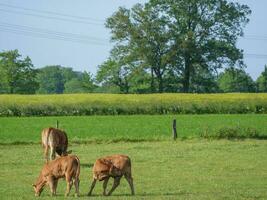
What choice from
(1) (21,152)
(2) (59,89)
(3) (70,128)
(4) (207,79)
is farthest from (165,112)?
(2) (59,89)

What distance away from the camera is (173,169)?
24.0 m

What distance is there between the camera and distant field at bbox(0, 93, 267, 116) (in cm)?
5722

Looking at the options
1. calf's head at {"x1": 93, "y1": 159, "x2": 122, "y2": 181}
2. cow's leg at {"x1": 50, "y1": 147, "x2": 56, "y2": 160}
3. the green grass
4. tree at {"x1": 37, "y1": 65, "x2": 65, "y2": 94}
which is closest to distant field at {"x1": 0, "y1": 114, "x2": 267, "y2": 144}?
the green grass

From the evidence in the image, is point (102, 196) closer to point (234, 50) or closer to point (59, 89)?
point (234, 50)

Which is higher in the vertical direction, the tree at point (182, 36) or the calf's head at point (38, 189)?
the tree at point (182, 36)

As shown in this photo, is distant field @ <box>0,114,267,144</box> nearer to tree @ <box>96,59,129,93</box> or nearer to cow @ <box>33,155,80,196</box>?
cow @ <box>33,155,80,196</box>

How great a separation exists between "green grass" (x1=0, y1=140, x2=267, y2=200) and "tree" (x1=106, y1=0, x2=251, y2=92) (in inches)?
2168

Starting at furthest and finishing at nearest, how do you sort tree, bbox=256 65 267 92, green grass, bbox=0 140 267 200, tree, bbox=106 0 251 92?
tree, bbox=256 65 267 92 → tree, bbox=106 0 251 92 → green grass, bbox=0 140 267 200

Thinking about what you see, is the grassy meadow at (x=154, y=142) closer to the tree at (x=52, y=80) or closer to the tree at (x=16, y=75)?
the tree at (x=16, y=75)

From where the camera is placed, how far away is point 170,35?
301 feet

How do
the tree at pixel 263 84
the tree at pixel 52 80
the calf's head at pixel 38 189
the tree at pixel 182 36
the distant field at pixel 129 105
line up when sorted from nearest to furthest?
the calf's head at pixel 38 189, the distant field at pixel 129 105, the tree at pixel 182 36, the tree at pixel 263 84, the tree at pixel 52 80

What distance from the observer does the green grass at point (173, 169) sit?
59.7 ft

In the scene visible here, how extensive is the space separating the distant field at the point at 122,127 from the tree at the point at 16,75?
63128mm

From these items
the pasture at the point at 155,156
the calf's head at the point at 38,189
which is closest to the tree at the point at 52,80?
the pasture at the point at 155,156
